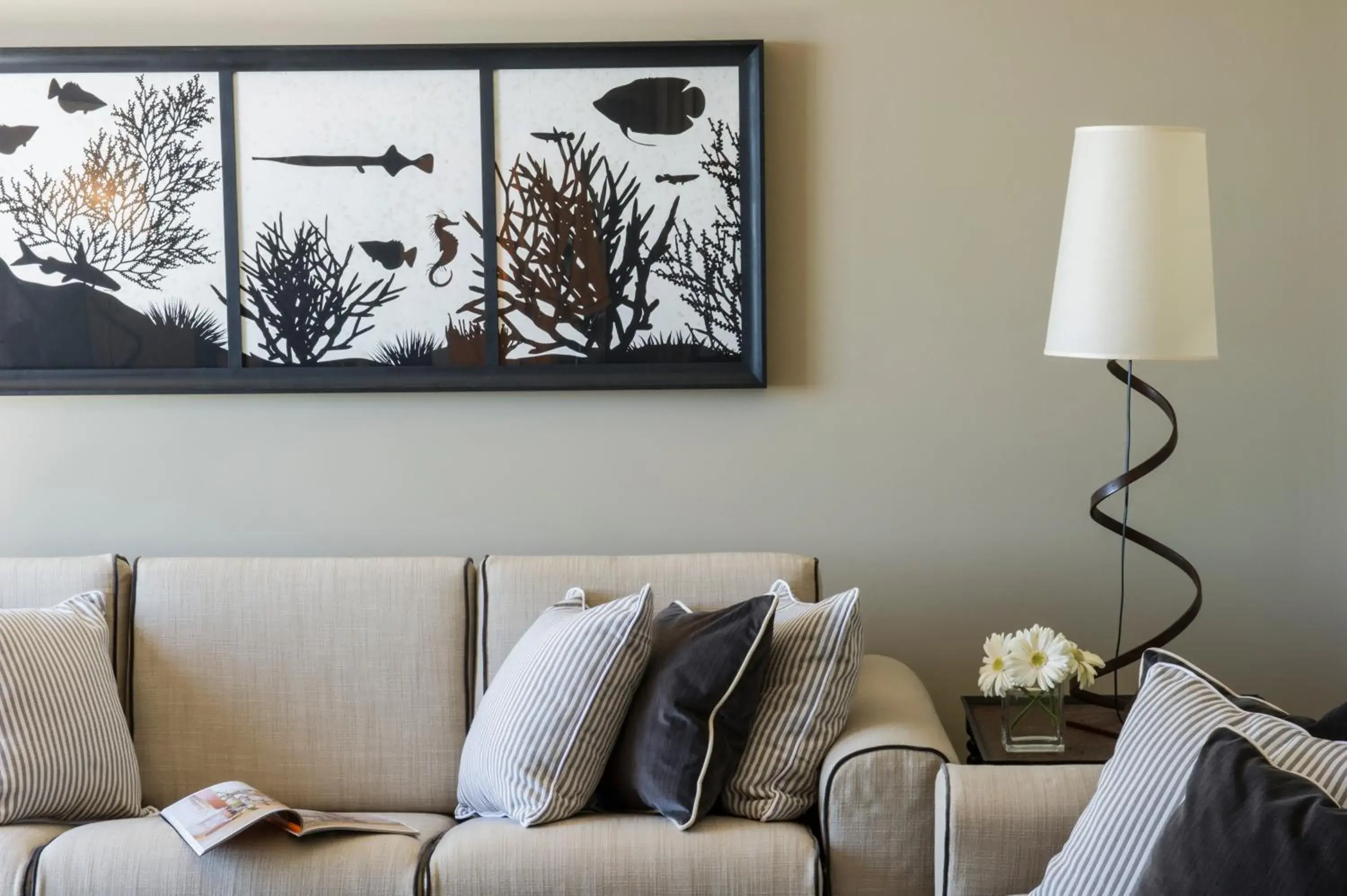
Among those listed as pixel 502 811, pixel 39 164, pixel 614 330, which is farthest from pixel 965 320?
pixel 39 164

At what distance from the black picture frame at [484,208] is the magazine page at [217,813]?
953 millimetres

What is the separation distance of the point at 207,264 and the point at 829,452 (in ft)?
4.87

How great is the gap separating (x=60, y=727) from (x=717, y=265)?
160 centimetres

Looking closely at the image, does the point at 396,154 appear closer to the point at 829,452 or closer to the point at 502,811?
the point at 829,452

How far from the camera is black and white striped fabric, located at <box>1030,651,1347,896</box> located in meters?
1.51

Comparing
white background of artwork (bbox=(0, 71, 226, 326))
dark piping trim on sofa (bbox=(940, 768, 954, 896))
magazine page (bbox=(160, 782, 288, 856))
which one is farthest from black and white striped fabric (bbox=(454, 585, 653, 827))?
white background of artwork (bbox=(0, 71, 226, 326))

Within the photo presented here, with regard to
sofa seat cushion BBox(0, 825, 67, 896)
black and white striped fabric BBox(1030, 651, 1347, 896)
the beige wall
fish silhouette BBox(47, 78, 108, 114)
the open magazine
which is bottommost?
sofa seat cushion BBox(0, 825, 67, 896)

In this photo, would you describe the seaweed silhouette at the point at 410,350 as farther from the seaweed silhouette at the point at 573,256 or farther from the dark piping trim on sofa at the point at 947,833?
the dark piping trim on sofa at the point at 947,833

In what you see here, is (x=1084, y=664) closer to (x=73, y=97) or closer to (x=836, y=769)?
(x=836, y=769)

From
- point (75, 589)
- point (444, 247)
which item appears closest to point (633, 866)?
point (75, 589)

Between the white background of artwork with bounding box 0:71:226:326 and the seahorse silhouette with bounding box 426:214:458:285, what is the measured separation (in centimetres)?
48

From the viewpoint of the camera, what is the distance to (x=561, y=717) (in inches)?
82.0

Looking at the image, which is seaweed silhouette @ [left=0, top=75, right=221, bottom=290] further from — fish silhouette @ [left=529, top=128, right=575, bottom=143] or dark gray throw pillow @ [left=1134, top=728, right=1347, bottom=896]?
dark gray throw pillow @ [left=1134, top=728, right=1347, bottom=896]

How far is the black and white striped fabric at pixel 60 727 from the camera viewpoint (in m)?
2.09
